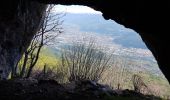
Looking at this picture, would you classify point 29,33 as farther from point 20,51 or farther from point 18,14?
point 18,14

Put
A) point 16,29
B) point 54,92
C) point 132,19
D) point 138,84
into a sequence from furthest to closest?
point 138,84 → point 16,29 → point 54,92 → point 132,19

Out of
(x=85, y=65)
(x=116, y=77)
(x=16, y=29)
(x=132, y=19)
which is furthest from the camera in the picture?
(x=116, y=77)

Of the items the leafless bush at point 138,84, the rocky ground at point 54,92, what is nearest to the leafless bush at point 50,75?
the leafless bush at point 138,84

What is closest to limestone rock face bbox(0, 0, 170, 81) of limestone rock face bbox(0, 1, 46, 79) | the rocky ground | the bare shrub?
limestone rock face bbox(0, 1, 46, 79)

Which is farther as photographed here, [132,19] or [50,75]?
[50,75]

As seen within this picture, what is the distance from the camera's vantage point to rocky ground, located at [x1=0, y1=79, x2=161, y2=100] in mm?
14898

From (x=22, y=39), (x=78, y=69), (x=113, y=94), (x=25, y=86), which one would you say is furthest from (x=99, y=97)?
(x=78, y=69)

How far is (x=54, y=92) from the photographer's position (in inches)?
627

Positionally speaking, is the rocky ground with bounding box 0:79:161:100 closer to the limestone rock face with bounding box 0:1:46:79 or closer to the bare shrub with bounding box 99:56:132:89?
the limestone rock face with bounding box 0:1:46:79

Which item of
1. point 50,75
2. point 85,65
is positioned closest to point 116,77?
point 85,65

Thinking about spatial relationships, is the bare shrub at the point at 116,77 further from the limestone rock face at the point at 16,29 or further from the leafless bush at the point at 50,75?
the limestone rock face at the point at 16,29

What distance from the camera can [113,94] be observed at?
16.4 meters

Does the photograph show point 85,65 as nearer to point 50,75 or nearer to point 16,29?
point 50,75

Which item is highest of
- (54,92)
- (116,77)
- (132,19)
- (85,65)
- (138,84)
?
(132,19)
